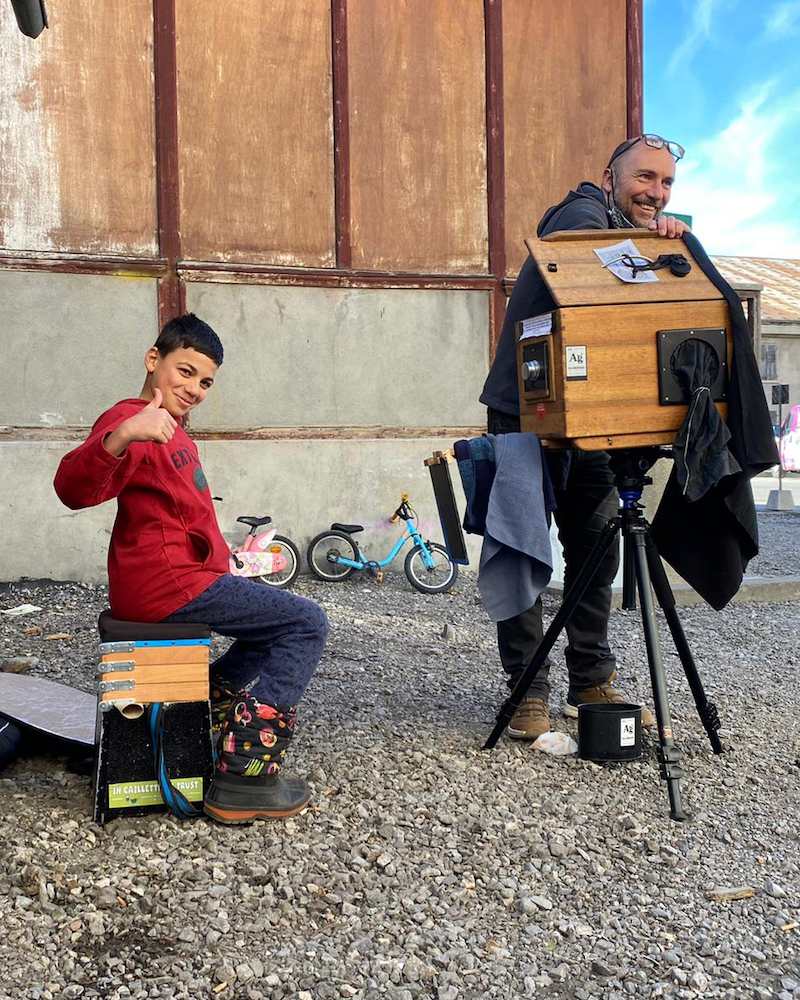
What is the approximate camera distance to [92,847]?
2.95m

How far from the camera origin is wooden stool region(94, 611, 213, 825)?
3062 millimetres

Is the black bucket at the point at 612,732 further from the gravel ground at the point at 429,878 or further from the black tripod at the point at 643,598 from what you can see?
the black tripod at the point at 643,598

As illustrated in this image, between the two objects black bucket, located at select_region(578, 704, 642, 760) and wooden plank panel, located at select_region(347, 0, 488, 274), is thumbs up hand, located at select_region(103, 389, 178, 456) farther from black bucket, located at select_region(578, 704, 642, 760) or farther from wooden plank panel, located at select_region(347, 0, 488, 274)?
wooden plank panel, located at select_region(347, 0, 488, 274)

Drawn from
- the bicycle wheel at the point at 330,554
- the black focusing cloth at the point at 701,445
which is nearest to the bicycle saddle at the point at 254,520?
the bicycle wheel at the point at 330,554

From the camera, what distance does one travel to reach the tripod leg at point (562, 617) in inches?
141

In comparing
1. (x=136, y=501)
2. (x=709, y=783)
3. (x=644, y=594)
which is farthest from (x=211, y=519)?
(x=709, y=783)

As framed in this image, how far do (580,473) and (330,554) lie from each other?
4.69 metres

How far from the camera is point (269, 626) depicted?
3.25m

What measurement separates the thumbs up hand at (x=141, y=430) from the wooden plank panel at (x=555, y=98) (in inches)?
269

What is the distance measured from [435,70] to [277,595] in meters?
6.93

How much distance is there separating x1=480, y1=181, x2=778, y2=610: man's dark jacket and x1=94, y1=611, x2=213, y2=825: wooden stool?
1.61 meters

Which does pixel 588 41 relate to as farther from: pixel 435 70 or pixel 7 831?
pixel 7 831

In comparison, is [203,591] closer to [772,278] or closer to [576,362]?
[576,362]

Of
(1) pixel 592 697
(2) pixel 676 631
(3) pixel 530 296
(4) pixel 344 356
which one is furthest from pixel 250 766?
(4) pixel 344 356
